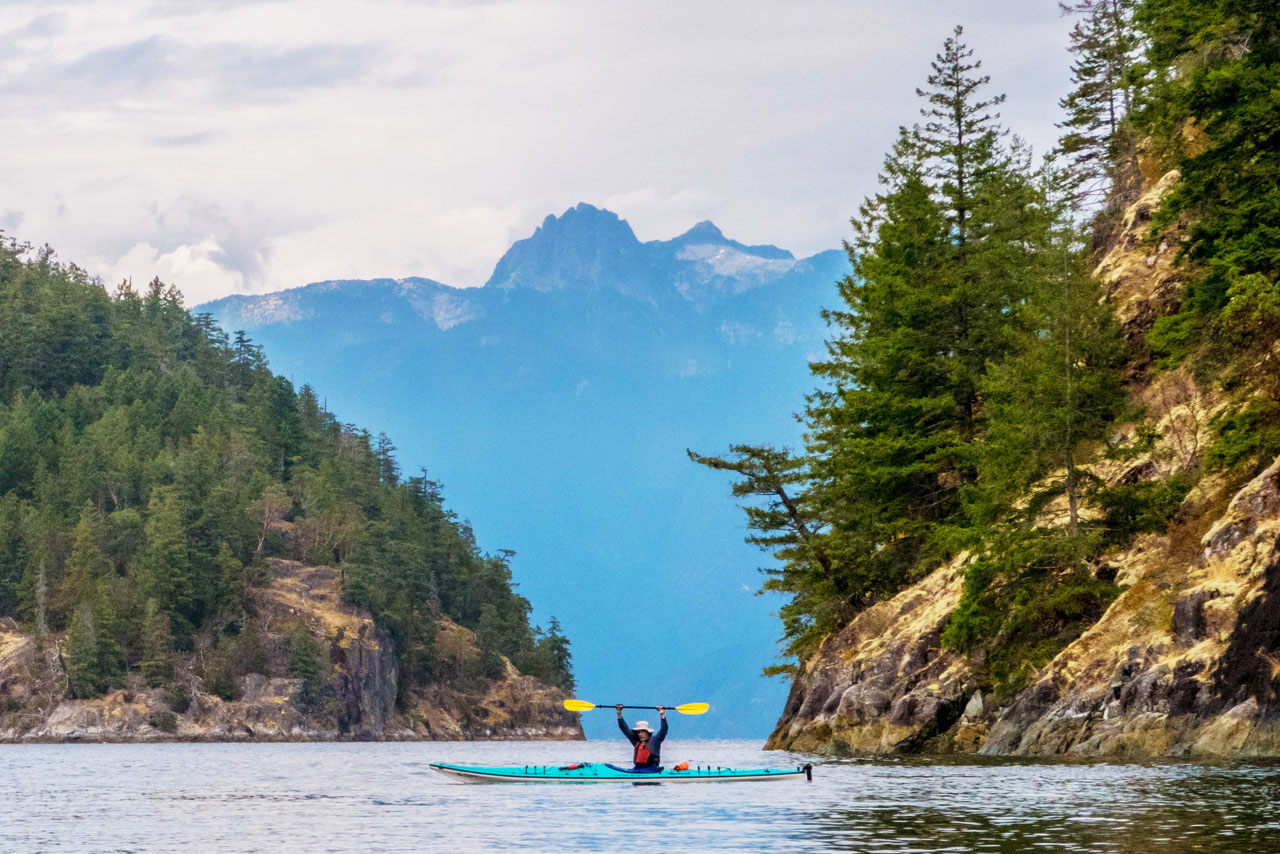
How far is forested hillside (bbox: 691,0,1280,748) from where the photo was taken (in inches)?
1613

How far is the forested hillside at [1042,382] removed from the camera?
4097cm

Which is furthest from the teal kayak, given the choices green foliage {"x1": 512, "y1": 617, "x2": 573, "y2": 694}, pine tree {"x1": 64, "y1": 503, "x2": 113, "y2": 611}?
green foliage {"x1": 512, "y1": 617, "x2": 573, "y2": 694}

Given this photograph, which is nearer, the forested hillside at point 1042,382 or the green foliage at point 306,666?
the forested hillside at point 1042,382

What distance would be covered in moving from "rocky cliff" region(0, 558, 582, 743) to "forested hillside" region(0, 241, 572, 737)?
0.71 meters

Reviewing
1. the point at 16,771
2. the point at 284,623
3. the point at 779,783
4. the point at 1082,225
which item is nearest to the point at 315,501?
the point at 284,623

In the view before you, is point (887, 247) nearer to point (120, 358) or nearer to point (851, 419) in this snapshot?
point (851, 419)

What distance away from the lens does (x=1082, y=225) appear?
60344 millimetres

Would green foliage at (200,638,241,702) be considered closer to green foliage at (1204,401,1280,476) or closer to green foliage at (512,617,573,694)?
green foliage at (512,617,573,694)

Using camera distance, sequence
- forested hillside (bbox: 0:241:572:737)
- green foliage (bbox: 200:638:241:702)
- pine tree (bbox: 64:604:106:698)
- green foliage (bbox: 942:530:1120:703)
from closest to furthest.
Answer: green foliage (bbox: 942:530:1120:703)
pine tree (bbox: 64:604:106:698)
green foliage (bbox: 200:638:241:702)
forested hillside (bbox: 0:241:572:737)

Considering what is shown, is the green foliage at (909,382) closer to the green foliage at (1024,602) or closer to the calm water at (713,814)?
the green foliage at (1024,602)

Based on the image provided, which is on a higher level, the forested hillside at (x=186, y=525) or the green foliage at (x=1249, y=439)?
the forested hillside at (x=186, y=525)

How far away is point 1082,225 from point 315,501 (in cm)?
11539

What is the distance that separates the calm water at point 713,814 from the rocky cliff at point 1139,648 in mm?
2291

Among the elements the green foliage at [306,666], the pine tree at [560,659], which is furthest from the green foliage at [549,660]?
the green foliage at [306,666]
